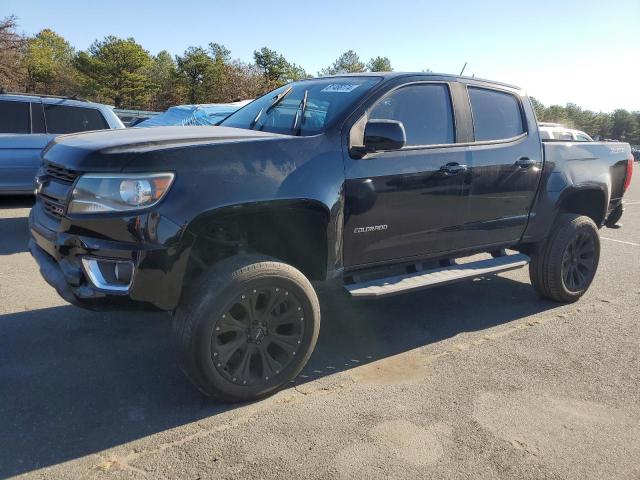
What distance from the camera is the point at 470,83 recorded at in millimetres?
4344

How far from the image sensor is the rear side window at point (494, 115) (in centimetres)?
Result: 432

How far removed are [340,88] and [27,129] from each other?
5.77 meters

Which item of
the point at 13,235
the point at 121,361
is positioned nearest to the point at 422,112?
the point at 121,361

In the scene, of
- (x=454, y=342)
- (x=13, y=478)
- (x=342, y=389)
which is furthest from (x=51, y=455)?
(x=454, y=342)

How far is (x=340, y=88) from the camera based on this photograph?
3.86 meters

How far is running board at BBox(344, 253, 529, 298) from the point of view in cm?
353

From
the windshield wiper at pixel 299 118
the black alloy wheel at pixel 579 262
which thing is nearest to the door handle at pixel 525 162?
the black alloy wheel at pixel 579 262

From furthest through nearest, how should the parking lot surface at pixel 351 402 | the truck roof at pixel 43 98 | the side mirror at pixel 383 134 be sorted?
1. the truck roof at pixel 43 98
2. the side mirror at pixel 383 134
3. the parking lot surface at pixel 351 402

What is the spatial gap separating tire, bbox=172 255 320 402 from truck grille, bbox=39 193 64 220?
0.88 m

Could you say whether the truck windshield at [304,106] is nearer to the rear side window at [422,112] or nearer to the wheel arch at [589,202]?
the rear side window at [422,112]

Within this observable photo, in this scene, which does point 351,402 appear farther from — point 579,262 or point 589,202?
point 589,202

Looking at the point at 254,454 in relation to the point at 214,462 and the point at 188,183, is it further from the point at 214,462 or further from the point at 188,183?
the point at 188,183

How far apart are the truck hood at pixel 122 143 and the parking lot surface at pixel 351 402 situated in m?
1.37

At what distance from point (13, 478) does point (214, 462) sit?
892 mm
